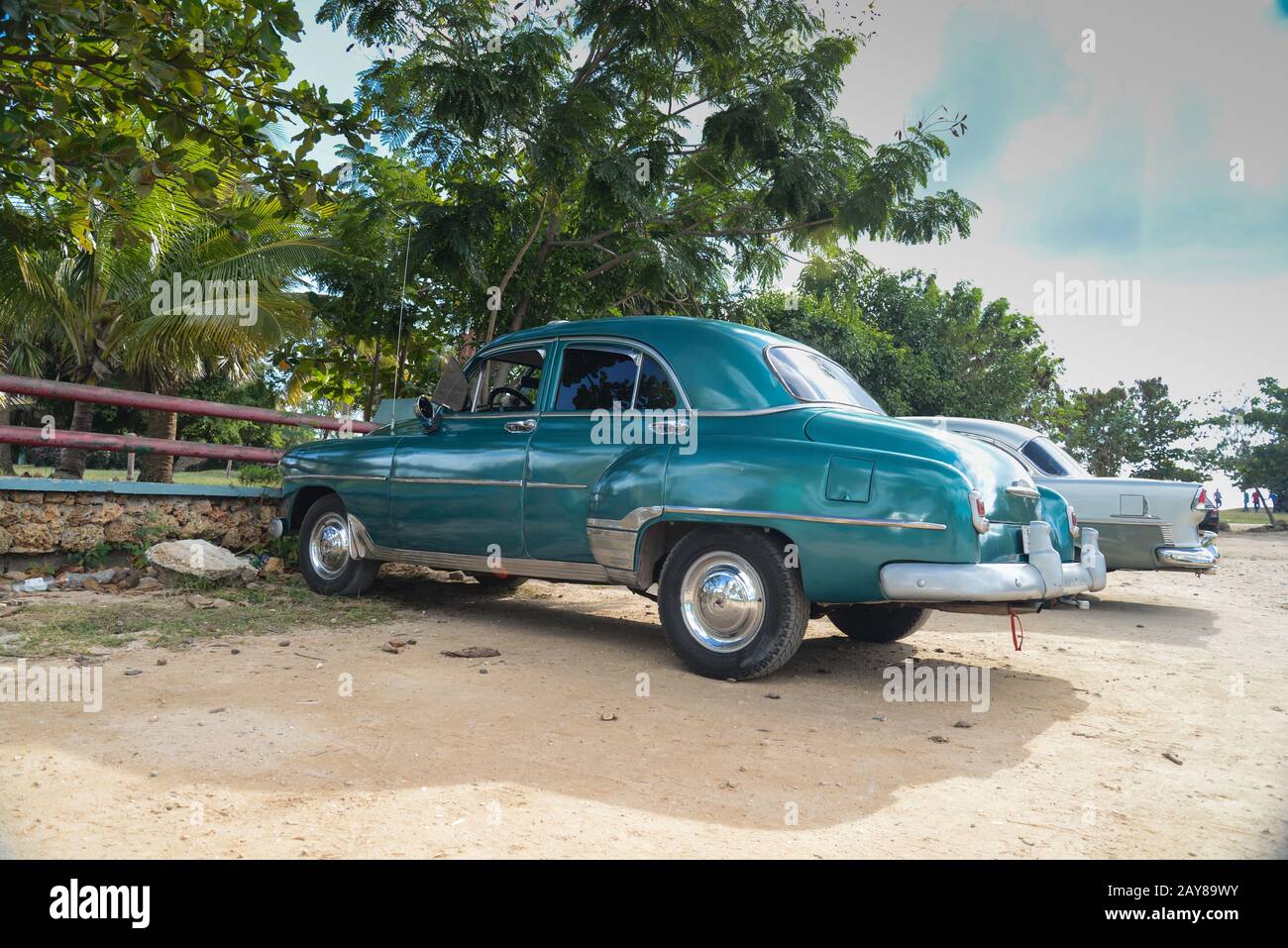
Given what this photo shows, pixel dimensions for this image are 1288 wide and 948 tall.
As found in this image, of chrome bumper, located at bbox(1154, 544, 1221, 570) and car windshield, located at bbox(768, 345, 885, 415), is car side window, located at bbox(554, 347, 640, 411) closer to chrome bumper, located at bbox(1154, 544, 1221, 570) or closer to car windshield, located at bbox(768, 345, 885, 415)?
car windshield, located at bbox(768, 345, 885, 415)

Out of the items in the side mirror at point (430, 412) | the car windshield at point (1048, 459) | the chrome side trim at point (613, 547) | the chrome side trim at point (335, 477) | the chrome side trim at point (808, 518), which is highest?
the side mirror at point (430, 412)

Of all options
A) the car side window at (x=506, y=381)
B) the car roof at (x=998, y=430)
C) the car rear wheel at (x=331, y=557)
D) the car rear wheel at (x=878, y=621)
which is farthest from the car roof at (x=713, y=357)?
the car roof at (x=998, y=430)

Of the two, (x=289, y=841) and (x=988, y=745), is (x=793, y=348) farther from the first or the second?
(x=289, y=841)

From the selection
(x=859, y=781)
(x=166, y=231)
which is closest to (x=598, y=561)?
(x=859, y=781)

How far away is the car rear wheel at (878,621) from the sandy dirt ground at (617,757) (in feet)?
0.75

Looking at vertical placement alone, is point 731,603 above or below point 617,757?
above

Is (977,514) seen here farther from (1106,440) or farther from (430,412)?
(1106,440)

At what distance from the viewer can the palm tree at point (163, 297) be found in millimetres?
14039

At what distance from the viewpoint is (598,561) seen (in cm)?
593

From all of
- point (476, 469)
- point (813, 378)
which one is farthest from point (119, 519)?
point (813, 378)

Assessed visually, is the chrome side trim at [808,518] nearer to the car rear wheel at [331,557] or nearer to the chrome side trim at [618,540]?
the chrome side trim at [618,540]

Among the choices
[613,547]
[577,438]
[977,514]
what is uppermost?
[577,438]

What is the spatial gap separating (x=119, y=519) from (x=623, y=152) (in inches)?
240

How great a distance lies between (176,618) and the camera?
21.4 ft
